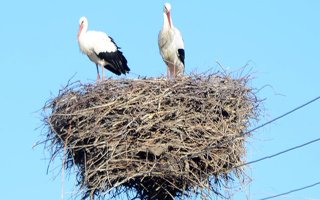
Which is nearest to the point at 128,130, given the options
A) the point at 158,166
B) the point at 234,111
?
the point at 158,166

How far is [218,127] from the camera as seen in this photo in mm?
10344

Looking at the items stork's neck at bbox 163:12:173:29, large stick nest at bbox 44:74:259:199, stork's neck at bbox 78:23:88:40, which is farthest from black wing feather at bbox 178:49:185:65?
large stick nest at bbox 44:74:259:199

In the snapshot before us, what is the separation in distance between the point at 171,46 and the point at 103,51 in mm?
859

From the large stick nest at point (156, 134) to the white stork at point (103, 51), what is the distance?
247 centimetres

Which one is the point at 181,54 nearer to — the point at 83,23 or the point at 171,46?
the point at 171,46

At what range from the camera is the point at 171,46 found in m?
13.2

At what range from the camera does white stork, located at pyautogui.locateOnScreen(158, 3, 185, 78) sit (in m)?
13.2

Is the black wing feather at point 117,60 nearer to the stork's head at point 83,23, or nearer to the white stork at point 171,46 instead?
the white stork at point 171,46

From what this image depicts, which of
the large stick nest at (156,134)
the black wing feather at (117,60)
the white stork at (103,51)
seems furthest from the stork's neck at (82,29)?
the large stick nest at (156,134)

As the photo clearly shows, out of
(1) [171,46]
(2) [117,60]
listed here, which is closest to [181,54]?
(1) [171,46]

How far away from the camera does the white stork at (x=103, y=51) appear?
13.2m

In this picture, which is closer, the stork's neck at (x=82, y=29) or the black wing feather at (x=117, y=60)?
the black wing feather at (x=117, y=60)

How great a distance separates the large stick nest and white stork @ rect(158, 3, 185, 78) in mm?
2545

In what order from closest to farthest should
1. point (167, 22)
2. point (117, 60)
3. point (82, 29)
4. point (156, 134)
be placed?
point (156, 134), point (117, 60), point (167, 22), point (82, 29)
